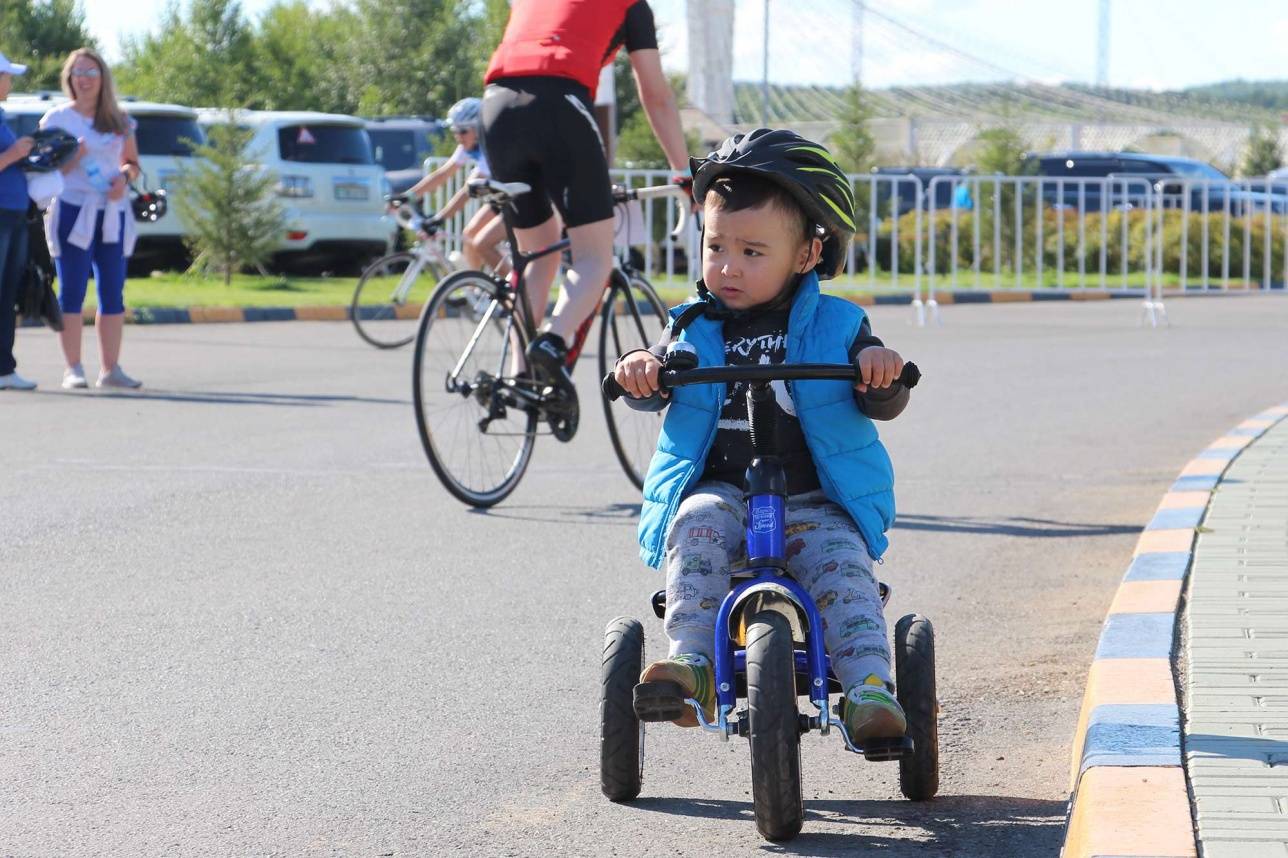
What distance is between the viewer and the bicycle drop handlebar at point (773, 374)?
3.89m

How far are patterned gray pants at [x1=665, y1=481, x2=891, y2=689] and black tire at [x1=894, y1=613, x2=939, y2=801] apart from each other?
118 mm

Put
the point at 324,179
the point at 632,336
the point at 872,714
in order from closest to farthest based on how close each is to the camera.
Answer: the point at 872,714
the point at 632,336
the point at 324,179

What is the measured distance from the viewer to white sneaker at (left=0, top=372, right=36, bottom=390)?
11.7 meters

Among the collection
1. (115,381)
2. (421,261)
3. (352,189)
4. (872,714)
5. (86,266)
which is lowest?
(115,381)

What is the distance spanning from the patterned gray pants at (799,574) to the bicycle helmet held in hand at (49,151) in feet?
26.3

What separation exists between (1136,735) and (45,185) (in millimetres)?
8803

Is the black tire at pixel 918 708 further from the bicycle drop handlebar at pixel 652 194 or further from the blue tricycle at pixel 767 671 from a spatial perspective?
the bicycle drop handlebar at pixel 652 194

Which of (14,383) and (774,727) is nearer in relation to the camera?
(774,727)

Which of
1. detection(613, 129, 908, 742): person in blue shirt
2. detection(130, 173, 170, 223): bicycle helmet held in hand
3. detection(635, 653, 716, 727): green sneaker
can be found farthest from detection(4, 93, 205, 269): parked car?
detection(635, 653, 716, 727): green sneaker

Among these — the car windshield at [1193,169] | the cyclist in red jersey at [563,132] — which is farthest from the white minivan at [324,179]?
the cyclist in red jersey at [563,132]

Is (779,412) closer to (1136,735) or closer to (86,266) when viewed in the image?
(1136,735)

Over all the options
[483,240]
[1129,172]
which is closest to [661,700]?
[483,240]

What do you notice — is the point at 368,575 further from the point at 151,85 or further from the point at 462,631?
the point at 151,85

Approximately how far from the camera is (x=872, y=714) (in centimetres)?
372
